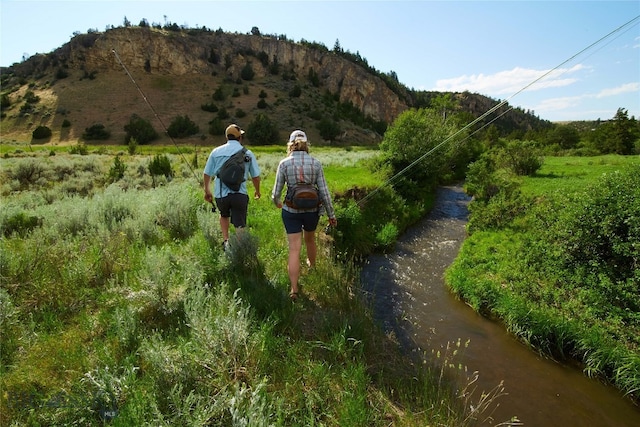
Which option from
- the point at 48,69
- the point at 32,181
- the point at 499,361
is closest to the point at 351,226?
the point at 499,361

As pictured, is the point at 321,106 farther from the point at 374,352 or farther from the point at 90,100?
the point at 374,352

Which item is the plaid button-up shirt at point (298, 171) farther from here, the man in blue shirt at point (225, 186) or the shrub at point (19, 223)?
the shrub at point (19, 223)

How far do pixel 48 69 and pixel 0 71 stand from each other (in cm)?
2376

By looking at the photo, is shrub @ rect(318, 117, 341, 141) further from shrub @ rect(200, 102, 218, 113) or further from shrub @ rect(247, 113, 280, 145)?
shrub @ rect(200, 102, 218, 113)

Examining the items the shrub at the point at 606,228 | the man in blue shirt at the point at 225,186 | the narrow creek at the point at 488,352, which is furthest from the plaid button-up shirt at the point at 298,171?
the shrub at the point at 606,228

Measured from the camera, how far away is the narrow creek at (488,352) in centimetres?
429

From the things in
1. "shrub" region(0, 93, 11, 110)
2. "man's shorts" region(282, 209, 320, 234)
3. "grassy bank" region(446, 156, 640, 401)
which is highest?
"shrub" region(0, 93, 11, 110)

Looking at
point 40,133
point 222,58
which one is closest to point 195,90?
point 222,58

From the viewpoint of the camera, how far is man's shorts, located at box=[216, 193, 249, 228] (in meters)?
5.66

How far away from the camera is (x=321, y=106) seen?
264 feet

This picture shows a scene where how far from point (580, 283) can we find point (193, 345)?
22.5ft

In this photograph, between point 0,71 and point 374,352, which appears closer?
point 374,352

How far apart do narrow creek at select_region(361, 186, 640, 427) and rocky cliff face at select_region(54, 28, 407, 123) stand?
9059 centimetres

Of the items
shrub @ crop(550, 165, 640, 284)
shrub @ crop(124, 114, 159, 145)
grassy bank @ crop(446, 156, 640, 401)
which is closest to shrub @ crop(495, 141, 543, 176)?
grassy bank @ crop(446, 156, 640, 401)
